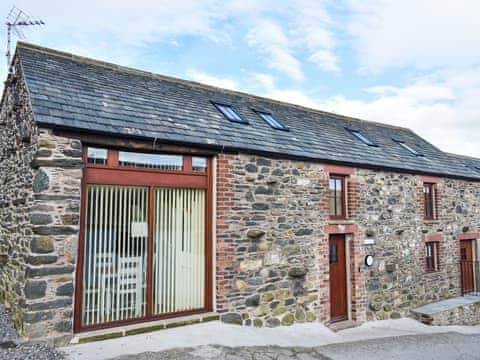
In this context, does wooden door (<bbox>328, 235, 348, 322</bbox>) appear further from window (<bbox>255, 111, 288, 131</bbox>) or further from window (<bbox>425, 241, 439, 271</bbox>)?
window (<bbox>425, 241, 439, 271</bbox>)

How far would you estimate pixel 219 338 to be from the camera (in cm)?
582

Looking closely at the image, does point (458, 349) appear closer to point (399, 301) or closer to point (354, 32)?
point (399, 301)

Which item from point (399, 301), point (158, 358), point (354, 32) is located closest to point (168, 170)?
point (158, 358)

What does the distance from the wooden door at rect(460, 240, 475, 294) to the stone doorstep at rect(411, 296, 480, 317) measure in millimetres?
707

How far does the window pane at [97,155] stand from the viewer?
5695 millimetres

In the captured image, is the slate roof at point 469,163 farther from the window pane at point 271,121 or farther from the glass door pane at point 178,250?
the glass door pane at point 178,250

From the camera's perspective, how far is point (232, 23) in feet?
24.1

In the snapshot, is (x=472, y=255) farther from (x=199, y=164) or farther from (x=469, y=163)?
(x=199, y=164)

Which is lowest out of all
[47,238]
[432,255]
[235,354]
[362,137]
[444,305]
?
[444,305]

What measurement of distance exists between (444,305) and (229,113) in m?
8.38

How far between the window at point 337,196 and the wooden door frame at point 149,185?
11.3 feet

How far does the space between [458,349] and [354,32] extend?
22.8ft

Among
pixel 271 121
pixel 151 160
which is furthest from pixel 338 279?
pixel 151 160

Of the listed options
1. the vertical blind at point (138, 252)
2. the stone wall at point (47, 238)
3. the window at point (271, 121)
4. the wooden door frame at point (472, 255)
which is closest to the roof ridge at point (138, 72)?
the window at point (271, 121)
